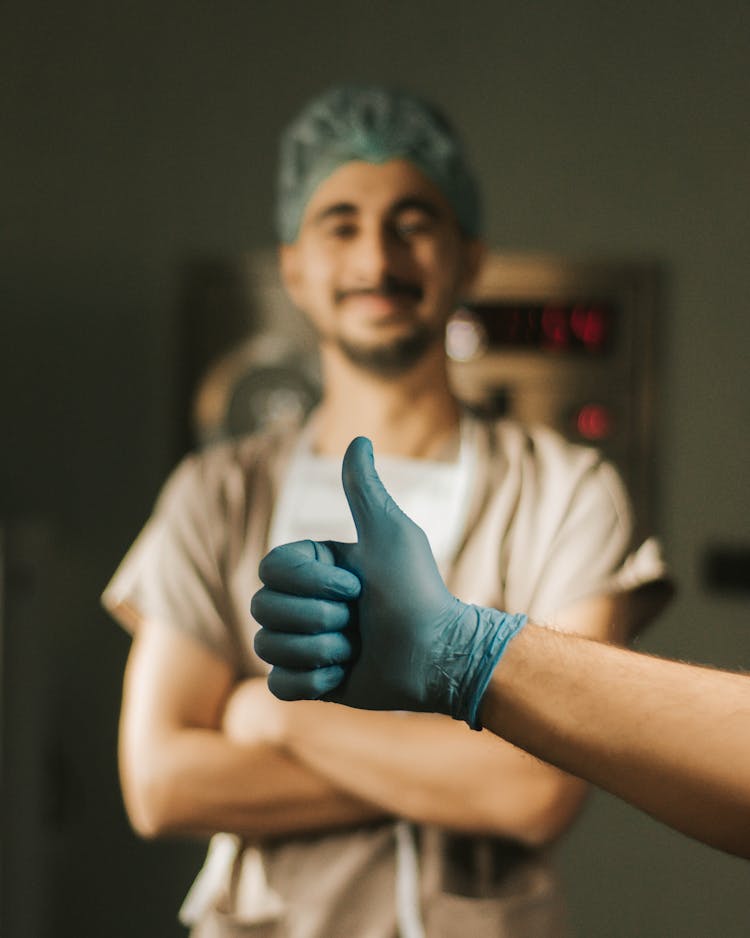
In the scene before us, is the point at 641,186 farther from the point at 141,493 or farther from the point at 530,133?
the point at 141,493

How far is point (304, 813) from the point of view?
2.60 ft

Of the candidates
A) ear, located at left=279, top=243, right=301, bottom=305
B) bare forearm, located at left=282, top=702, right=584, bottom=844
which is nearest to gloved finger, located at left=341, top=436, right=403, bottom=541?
bare forearm, located at left=282, top=702, right=584, bottom=844

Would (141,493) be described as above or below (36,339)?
below

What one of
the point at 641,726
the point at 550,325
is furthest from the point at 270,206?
the point at 641,726

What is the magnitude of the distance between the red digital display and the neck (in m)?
0.65

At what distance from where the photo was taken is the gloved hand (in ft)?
1.78

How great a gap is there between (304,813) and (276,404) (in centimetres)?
82

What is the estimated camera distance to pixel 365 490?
1.83 feet

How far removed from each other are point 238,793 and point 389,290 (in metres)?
0.39

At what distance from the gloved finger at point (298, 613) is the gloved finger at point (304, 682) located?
0.07 feet

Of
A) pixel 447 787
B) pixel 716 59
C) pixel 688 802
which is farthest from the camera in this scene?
pixel 716 59

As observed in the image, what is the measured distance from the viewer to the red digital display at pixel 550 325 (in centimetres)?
152

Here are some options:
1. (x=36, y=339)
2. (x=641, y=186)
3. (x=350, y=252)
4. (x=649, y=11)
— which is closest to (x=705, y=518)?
(x=641, y=186)

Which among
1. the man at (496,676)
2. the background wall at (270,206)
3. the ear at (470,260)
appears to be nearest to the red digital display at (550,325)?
the background wall at (270,206)
